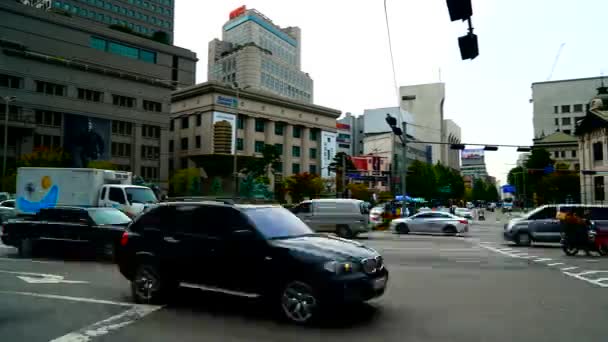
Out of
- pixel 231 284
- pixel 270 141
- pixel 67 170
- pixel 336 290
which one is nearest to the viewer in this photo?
pixel 336 290

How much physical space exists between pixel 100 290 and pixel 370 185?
10706cm

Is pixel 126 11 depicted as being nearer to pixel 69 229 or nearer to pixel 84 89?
pixel 84 89

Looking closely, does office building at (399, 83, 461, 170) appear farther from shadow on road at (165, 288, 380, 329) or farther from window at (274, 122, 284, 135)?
shadow on road at (165, 288, 380, 329)

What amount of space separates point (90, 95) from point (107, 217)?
172ft

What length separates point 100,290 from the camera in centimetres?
888

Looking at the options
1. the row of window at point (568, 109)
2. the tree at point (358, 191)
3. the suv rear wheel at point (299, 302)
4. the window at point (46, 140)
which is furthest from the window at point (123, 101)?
the row of window at point (568, 109)

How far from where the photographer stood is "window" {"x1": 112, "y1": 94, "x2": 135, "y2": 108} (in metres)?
62.2

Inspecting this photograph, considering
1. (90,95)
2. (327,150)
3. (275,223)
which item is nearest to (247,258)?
(275,223)

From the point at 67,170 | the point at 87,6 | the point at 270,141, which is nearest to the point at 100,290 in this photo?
the point at 67,170

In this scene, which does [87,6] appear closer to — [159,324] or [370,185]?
→ [370,185]

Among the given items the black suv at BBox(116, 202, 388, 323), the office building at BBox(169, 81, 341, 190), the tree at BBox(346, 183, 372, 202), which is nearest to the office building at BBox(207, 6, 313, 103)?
the office building at BBox(169, 81, 341, 190)

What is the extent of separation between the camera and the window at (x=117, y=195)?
19755 mm

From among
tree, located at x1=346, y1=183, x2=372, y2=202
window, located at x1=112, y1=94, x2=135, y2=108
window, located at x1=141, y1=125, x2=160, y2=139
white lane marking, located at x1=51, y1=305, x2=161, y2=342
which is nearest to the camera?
white lane marking, located at x1=51, y1=305, x2=161, y2=342

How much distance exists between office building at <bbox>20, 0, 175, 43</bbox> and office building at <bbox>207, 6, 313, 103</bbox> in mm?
20068
